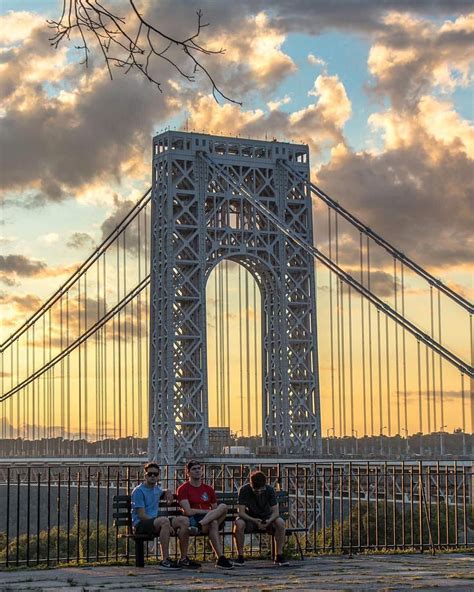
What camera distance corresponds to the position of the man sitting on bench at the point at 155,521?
1639 cm

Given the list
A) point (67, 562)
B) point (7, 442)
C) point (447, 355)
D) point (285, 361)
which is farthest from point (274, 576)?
point (7, 442)

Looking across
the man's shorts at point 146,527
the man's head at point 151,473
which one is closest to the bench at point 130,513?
the man's shorts at point 146,527

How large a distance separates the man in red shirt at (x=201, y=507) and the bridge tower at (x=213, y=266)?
37691 mm

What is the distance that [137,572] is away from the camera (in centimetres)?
1598

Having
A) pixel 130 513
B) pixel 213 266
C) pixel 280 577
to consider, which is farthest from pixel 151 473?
pixel 213 266

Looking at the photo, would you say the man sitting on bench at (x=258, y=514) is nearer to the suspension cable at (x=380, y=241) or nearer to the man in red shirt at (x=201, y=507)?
the man in red shirt at (x=201, y=507)

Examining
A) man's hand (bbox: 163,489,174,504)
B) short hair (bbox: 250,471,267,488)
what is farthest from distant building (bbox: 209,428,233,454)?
short hair (bbox: 250,471,267,488)

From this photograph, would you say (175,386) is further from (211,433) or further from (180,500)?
(180,500)

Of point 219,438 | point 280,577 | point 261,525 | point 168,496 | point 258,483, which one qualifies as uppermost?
point 219,438

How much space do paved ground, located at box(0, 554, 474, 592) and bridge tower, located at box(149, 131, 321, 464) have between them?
3777cm

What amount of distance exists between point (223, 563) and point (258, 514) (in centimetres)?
85

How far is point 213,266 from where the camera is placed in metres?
56.6

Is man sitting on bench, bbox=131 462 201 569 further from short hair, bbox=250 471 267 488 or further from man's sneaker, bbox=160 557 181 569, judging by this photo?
short hair, bbox=250 471 267 488

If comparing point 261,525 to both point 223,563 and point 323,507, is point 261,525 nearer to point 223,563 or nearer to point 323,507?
point 223,563
